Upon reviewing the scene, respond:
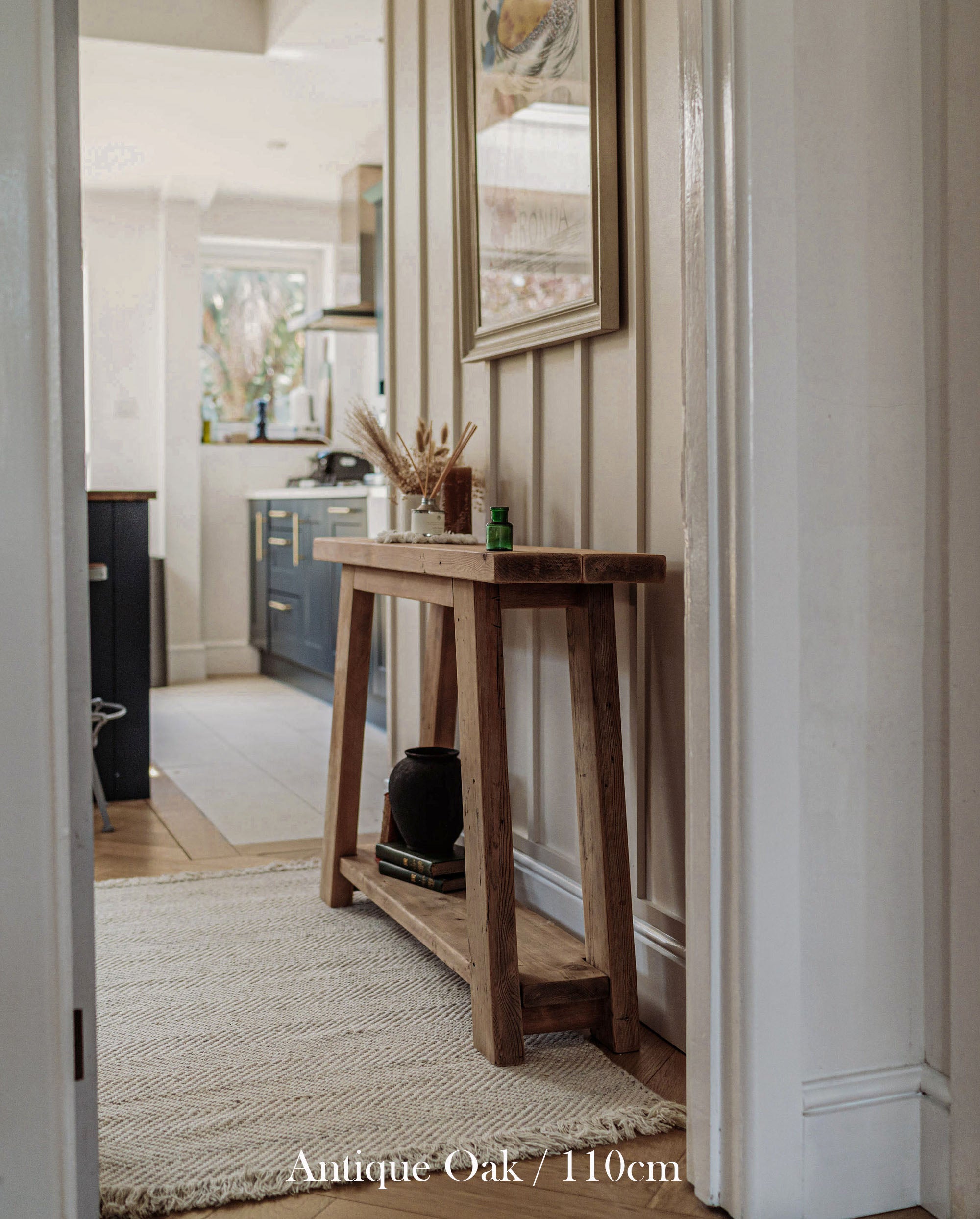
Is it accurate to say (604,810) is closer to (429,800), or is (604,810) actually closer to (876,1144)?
(429,800)

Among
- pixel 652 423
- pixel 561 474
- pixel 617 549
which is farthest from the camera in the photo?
pixel 561 474

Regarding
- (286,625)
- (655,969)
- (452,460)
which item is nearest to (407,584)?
(452,460)

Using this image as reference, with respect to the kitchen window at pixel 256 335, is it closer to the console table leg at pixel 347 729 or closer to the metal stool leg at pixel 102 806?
the metal stool leg at pixel 102 806

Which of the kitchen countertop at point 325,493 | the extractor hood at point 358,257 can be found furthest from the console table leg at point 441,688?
the extractor hood at point 358,257

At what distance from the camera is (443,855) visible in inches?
92.8

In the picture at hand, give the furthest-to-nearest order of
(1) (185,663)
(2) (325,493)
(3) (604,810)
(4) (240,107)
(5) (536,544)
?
(1) (185,663)
(2) (325,493)
(4) (240,107)
(5) (536,544)
(3) (604,810)

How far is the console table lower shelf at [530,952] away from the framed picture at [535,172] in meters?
1.06

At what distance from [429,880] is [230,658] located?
4486 millimetres

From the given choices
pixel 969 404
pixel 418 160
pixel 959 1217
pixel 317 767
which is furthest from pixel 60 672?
pixel 317 767

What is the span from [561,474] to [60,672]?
4.24ft

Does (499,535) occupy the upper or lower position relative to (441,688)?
upper

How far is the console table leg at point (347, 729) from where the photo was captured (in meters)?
2.57

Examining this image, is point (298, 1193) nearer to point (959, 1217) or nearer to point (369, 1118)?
point (369, 1118)

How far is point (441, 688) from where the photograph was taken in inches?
103
